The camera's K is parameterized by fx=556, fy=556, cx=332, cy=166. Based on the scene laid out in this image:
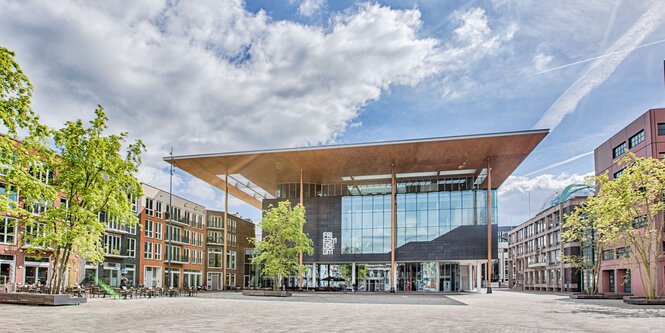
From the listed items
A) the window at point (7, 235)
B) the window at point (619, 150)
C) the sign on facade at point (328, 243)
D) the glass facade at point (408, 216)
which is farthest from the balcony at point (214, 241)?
the window at point (619, 150)

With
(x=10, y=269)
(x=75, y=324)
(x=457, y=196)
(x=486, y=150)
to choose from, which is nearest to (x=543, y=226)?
(x=457, y=196)

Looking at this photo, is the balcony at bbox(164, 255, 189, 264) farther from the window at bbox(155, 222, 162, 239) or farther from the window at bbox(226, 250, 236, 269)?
the window at bbox(226, 250, 236, 269)

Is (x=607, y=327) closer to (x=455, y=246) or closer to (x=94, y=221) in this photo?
(x=94, y=221)

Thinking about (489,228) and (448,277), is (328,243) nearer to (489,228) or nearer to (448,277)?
(448,277)

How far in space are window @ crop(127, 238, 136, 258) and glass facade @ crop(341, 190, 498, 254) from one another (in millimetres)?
23324

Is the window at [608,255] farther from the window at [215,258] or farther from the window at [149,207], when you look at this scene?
the window at [149,207]

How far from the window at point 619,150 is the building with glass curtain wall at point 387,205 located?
12353mm

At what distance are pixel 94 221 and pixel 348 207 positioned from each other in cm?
3741

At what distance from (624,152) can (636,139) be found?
2952 millimetres

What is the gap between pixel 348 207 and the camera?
63125 mm

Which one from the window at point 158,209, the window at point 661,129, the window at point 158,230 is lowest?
the window at point 158,230

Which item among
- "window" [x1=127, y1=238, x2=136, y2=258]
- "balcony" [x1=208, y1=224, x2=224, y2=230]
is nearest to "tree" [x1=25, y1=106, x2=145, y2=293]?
"window" [x1=127, y1=238, x2=136, y2=258]

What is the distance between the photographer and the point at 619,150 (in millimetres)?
61969

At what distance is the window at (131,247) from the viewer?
61.2m
